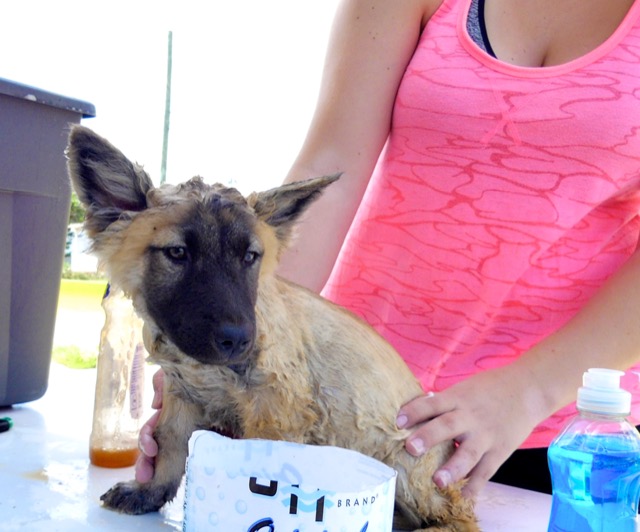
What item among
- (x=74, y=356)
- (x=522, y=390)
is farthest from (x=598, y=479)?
(x=74, y=356)

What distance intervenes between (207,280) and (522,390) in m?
0.65

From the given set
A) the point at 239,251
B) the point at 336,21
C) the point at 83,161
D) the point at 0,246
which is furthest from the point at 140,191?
the point at 336,21

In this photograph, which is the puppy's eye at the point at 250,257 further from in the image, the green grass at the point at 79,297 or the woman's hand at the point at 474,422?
the green grass at the point at 79,297

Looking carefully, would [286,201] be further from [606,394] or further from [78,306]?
[78,306]

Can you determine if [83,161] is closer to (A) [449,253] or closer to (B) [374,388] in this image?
(B) [374,388]

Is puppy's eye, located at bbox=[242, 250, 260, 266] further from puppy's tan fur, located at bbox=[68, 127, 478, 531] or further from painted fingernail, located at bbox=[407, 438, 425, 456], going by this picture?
painted fingernail, located at bbox=[407, 438, 425, 456]

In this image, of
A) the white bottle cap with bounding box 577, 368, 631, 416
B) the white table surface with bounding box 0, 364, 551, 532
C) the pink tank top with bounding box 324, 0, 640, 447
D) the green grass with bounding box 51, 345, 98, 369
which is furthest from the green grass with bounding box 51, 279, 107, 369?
the white bottle cap with bounding box 577, 368, 631, 416

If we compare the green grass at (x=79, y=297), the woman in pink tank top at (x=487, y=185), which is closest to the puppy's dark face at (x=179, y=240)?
the woman in pink tank top at (x=487, y=185)

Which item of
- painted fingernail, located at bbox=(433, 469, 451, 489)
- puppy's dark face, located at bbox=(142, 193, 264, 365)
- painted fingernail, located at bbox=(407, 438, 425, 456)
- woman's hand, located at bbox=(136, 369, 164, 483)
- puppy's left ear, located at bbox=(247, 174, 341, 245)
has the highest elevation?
puppy's left ear, located at bbox=(247, 174, 341, 245)

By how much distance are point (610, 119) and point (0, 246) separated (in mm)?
1504

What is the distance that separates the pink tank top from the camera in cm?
150

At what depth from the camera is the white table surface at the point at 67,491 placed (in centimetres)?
112

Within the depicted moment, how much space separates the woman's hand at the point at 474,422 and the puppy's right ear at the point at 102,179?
0.63 meters

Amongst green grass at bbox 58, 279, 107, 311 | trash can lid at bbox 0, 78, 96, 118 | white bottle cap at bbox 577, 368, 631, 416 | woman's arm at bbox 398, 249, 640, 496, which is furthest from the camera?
green grass at bbox 58, 279, 107, 311
